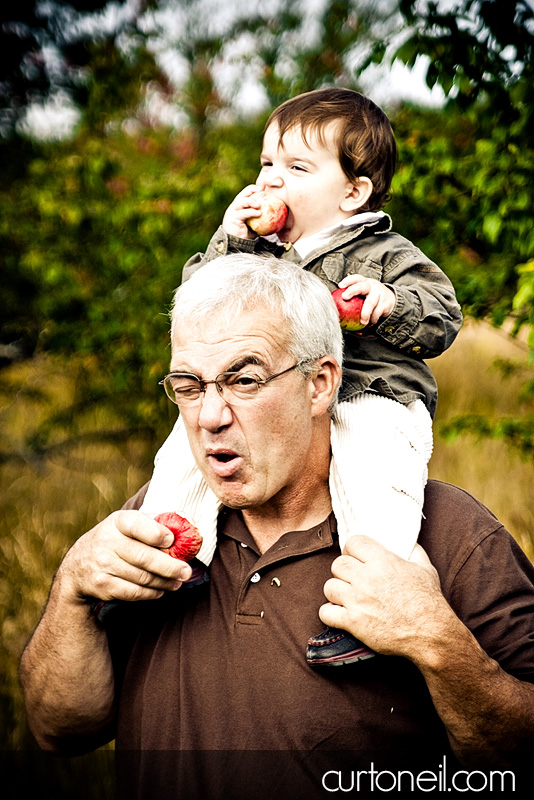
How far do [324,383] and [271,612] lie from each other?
2.36 ft

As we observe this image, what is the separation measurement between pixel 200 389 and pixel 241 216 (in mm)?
705

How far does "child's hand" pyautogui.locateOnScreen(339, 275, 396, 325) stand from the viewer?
2.29 metres

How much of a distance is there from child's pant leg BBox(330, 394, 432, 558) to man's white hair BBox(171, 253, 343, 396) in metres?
0.24

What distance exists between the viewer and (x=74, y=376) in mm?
7469

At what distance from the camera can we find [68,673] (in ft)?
7.64

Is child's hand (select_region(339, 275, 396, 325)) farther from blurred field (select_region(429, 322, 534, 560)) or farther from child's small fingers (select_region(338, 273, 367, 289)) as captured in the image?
blurred field (select_region(429, 322, 534, 560))

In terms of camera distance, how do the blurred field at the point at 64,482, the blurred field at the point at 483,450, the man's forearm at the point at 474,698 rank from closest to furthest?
the man's forearm at the point at 474,698, the blurred field at the point at 64,482, the blurred field at the point at 483,450

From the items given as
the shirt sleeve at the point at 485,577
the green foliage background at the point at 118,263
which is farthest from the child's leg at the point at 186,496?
the green foliage background at the point at 118,263

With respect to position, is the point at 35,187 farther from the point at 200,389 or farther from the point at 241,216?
the point at 200,389

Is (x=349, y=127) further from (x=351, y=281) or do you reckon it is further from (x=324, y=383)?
(x=324, y=383)

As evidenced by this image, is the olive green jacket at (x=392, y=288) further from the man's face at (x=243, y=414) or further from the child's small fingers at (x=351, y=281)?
the man's face at (x=243, y=414)

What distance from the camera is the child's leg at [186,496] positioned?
7.73 feet

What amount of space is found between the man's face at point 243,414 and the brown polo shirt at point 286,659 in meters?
0.24

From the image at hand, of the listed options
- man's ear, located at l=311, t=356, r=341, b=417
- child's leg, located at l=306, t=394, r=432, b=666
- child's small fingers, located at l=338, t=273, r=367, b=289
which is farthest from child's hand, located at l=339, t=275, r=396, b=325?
child's leg, located at l=306, t=394, r=432, b=666
